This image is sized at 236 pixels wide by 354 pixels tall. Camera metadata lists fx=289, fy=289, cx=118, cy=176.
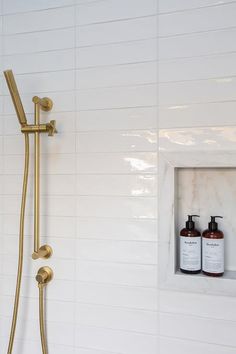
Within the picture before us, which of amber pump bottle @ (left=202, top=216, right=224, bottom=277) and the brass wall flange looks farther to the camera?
the brass wall flange

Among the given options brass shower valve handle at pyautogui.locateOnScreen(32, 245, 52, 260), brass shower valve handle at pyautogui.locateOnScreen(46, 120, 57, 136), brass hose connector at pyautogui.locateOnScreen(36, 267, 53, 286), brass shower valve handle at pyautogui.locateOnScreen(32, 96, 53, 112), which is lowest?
brass hose connector at pyautogui.locateOnScreen(36, 267, 53, 286)

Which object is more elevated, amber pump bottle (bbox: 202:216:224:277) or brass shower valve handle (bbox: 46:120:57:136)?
brass shower valve handle (bbox: 46:120:57:136)

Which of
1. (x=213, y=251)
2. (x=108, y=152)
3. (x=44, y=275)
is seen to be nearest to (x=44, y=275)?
(x=44, y=275)

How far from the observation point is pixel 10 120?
48.6 inches

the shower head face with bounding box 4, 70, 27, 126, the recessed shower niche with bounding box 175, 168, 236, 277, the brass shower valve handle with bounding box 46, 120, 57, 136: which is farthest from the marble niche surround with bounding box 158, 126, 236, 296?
the shower head face with bounding box 4, 70, 27, 126

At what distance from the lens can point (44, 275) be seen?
1.13 m

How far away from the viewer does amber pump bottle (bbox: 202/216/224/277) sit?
39.7 inches

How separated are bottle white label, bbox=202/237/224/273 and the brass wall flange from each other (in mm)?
600

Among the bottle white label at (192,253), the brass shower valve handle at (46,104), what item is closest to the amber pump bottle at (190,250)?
the bottle white label at (192,253)

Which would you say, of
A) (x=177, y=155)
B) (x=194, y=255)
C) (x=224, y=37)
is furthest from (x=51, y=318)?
(x=224, y=37)

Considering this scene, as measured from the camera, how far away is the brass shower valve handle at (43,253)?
3.59 feet

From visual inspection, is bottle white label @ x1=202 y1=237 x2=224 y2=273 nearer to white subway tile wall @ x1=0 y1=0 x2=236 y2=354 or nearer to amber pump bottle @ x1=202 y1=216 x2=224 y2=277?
amber pump bottle @ x1=202 y1=216 x2=224 y2=277

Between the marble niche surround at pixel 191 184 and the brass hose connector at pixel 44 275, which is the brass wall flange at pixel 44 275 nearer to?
the brass hose connector at pixel 44 275

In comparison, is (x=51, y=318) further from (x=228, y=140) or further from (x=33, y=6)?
(x=33, y=6)
